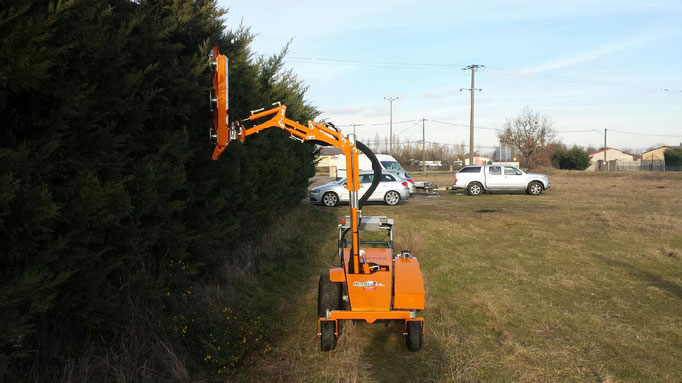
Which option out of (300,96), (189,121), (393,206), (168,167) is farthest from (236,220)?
(393,206)

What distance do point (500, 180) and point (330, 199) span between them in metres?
10.9

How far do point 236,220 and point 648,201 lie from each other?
21555mm

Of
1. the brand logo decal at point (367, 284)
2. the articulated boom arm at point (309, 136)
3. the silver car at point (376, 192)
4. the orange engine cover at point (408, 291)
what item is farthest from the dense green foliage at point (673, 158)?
the articulated boom arm at point (309, 136)

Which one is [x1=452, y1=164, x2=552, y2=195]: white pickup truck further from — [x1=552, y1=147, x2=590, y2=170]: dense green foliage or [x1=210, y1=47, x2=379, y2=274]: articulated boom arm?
[x1=552, y1=147, x2=590, y2=170]: dense green foliage

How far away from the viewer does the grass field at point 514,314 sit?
496cm

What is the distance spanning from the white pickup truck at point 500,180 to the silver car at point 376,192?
712cm

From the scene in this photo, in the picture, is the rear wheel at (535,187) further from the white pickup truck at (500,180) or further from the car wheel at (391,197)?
the car wheel at (391,197)

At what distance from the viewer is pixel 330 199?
2153 cm

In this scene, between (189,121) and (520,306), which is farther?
(520,306)

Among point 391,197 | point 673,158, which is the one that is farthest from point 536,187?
point 673,158

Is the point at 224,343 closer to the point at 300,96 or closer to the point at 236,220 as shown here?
the point at 236,220

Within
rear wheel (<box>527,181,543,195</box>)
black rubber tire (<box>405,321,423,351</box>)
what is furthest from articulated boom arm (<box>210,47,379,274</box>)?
rear wheel (<box>527,181,543,195</box>)

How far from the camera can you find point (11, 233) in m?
3.10

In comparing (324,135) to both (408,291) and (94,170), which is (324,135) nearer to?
(408,291)
